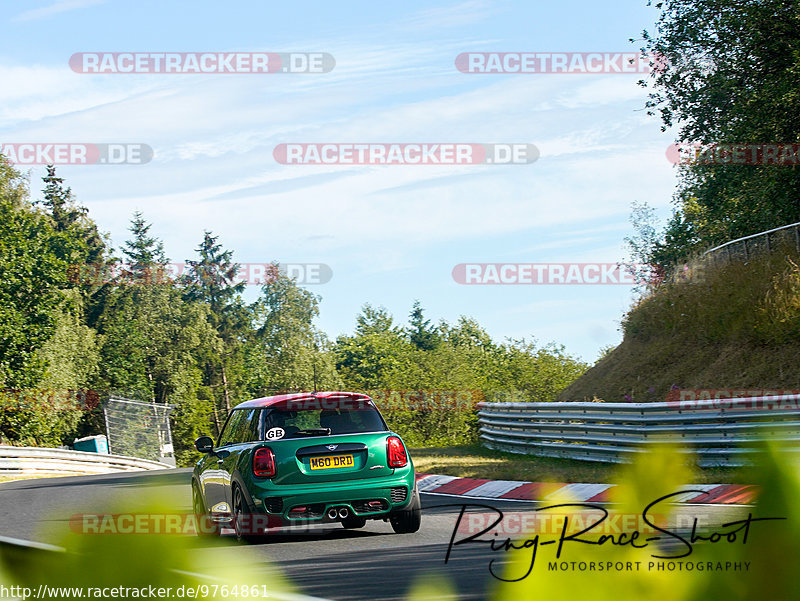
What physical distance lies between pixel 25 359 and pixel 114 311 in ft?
113

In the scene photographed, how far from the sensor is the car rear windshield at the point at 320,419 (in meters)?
10.7

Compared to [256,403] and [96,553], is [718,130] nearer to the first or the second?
[256,403]

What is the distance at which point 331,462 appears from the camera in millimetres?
10406

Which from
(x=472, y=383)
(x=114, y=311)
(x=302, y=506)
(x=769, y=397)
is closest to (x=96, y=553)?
(x=302, y=506)

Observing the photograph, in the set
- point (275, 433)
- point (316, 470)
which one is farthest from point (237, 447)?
point (316, 470)

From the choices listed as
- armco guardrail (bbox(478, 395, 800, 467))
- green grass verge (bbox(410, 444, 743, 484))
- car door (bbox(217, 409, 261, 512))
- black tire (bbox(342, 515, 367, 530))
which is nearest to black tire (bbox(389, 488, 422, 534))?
black tire (bbox(342, 515, 367, 530))

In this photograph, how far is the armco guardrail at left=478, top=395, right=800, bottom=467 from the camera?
43.8ft

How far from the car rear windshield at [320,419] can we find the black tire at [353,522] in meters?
0.91

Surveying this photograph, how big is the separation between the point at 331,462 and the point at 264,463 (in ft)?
2.23

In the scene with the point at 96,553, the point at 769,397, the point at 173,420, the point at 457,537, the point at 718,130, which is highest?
the point at 718,130

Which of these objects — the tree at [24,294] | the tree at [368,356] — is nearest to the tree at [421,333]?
the tree at [368,356]

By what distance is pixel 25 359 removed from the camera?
52.4 meters

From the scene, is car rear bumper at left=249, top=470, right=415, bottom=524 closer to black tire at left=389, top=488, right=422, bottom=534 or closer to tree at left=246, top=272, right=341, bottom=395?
black tire at left=389, top=488, right=422, bottom=534

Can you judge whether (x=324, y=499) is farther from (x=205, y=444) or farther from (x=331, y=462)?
(x=205, y=444)
